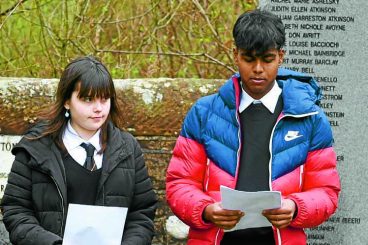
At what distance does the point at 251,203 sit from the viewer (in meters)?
4.49

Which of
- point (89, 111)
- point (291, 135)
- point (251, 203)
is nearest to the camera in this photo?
point (251, 203)

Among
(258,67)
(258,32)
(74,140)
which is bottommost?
(74,140)

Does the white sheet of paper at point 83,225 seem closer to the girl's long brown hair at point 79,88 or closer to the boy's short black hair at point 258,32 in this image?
the girl's long brown hair at point 79,88

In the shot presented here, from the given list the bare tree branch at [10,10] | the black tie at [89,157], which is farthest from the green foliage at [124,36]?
the black tie at [89,157]

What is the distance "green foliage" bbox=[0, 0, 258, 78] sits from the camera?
8.97 metres

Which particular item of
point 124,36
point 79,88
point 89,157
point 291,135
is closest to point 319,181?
point 291,135

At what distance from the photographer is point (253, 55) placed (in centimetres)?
472

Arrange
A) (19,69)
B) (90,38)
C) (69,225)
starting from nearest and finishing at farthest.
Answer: (69,225)
(19,69)
(90,38)

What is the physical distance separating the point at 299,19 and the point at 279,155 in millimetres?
1715

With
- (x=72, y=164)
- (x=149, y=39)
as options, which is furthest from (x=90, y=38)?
(x=72, y=164)

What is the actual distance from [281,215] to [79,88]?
3.96 ft

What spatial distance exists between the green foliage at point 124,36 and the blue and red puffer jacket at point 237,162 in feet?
12.8

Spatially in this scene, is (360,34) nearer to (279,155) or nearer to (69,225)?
(279,155)

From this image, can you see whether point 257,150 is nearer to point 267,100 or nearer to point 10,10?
point 267,100
